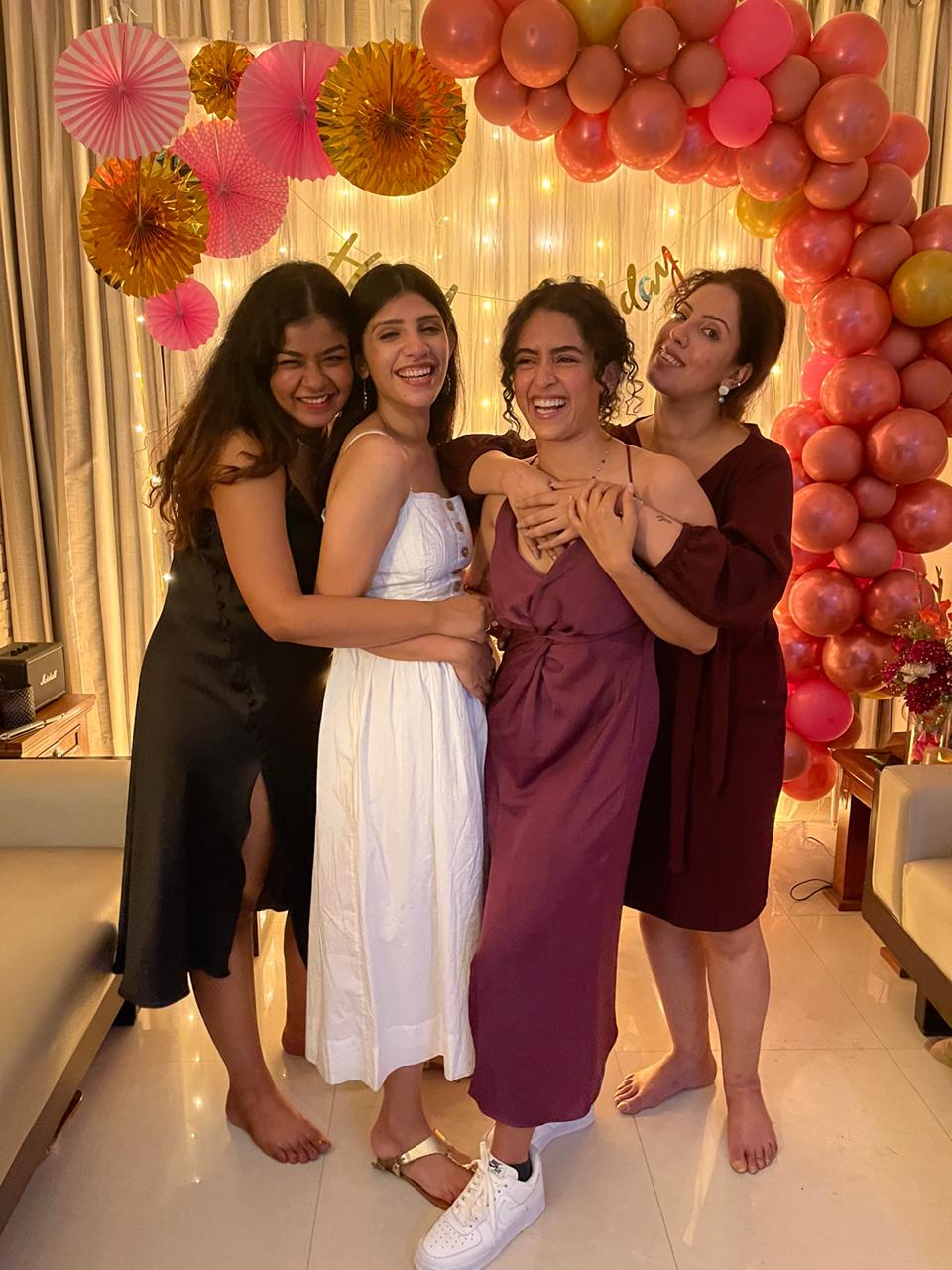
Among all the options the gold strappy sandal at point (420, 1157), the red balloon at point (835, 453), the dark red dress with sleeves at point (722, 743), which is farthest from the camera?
the red balloon at point (835, 453)

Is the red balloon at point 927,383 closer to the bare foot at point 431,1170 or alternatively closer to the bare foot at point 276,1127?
the bare foot at point 431,1170

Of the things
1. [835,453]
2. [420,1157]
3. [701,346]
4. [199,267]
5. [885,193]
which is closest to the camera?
[701,346]

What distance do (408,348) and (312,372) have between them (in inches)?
7.1

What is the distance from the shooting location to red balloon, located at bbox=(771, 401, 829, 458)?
2.77 meters

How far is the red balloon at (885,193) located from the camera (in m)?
2.54

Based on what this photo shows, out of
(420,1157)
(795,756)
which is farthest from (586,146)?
(420,1157)

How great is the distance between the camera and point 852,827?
9.20ft

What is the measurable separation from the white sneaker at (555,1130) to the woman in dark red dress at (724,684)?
28cm

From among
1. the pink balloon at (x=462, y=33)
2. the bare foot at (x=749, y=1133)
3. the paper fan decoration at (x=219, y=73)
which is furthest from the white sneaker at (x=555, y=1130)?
the pink balloon at (x=462, y=33)

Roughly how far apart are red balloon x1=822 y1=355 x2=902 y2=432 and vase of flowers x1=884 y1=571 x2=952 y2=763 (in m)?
0.57

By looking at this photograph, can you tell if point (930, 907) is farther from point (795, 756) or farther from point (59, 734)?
point (59, 734)

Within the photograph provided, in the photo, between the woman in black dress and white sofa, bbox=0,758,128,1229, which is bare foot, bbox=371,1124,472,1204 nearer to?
the woman in black dress

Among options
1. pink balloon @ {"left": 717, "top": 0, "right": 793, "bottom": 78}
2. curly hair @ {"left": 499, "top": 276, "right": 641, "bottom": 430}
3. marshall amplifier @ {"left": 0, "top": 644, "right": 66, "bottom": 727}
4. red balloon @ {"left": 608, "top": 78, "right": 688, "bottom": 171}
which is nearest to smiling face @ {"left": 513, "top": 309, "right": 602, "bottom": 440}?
curly hair @ {"left": 499, "top": 276, "right": 641, "bottom": 430}

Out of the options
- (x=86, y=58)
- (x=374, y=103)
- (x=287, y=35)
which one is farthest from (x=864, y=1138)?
(x=287, y=35)
